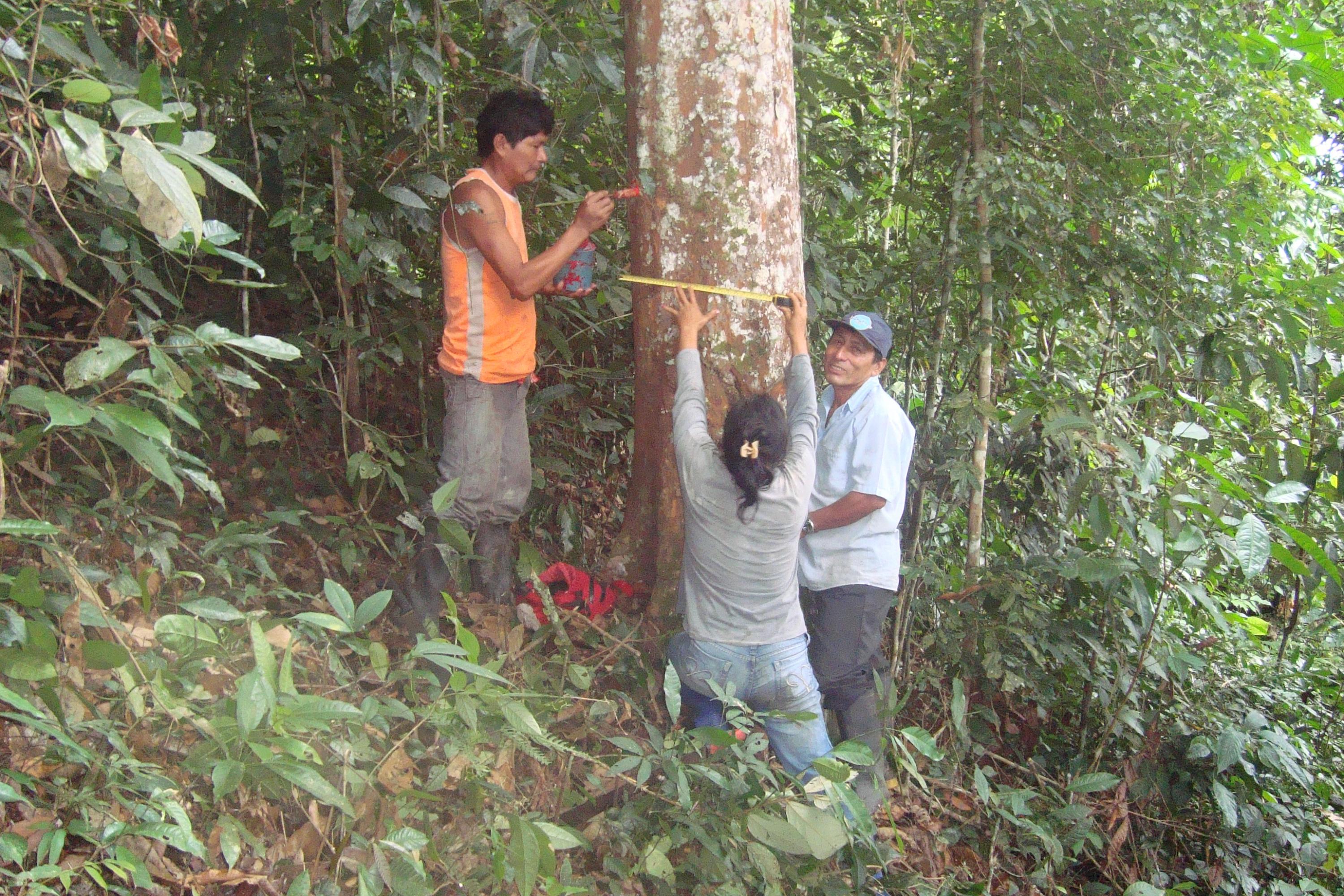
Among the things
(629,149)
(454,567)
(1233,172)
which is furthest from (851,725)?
(1233,172)

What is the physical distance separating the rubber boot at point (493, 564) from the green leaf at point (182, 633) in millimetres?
1296

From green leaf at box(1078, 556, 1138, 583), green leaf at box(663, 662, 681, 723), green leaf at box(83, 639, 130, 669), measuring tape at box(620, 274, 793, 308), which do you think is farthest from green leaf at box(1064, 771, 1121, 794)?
green leaf at box(83, 639, 130, 669)

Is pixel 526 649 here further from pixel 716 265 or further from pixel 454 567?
pixel 716 265

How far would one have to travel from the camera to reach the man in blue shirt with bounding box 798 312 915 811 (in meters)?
3.41

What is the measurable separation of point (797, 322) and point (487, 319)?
1019 mm

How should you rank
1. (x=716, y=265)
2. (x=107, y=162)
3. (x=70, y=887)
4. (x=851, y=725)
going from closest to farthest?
1. (x=107, y=162)
2. (x=70, y=887)
3. (x=716, y=265)
4. (x=851, y=725)

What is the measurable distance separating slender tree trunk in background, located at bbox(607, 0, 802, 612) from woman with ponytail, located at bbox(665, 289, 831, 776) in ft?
0.39

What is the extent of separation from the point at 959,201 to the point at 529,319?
1.93m

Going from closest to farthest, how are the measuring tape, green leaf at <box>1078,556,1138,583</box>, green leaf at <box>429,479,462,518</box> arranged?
green leaf at <box>429,479,462,518</box>, the measuring tape, green leaf at <box>1078,556,1138,583</box>

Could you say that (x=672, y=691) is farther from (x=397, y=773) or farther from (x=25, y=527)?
(x=25, y=527)

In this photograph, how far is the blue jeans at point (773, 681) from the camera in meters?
3.01

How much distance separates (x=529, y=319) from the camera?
3.54m

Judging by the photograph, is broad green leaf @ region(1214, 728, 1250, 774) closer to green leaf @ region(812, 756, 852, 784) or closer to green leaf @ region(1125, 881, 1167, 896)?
green leaf @ region(1125, 881, 1167, 896)

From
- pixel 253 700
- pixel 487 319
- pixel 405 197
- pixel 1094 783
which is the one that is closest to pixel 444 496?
pixel 487 319
